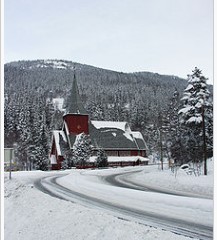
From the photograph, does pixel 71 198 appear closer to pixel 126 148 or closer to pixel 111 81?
pixel 126 148

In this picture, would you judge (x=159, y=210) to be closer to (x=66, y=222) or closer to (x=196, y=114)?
(x=66, y=222)

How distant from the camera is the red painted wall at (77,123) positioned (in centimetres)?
3966

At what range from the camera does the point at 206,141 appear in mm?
12656

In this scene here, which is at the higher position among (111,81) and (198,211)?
(111,81)

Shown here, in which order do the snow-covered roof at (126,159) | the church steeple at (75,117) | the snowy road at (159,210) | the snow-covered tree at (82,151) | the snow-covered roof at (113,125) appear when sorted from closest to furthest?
the snowy road at (159,210), the snow-covered tree at (82,151), the snow-covered roof at (126,159), the church steeple at (75,117), the snow-covered roof at (113,125)

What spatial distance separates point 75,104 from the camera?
4125 centimetres

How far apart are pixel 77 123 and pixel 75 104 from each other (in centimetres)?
281

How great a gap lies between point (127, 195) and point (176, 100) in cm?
666

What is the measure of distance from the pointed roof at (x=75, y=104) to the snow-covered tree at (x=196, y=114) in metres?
27.2

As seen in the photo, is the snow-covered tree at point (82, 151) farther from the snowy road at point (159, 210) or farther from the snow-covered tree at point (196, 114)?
the snowy road at point (159, 210)

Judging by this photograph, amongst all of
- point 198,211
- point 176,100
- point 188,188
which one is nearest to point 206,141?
point 188,188

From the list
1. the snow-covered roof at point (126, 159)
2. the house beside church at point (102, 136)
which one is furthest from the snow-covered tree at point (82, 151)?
the snow-covered roof at point (126, 159)

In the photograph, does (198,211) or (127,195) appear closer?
(198,211)

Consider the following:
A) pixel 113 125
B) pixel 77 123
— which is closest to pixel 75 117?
pixel 77 123
